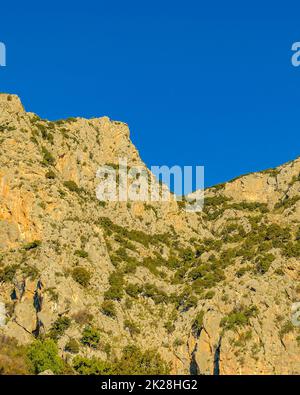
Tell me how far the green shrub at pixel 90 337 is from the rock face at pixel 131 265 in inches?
34.1

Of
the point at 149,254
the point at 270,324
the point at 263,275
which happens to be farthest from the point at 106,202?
the point at 270,324

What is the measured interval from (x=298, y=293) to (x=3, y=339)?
3995 cm

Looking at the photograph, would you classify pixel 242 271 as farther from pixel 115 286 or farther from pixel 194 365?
pixel 115 286

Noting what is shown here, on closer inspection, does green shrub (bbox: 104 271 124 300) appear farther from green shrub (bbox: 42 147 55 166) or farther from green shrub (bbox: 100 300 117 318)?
green shrub (bbox: 42 147 55 166)

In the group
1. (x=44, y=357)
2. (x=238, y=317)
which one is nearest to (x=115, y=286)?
(x=238, y=317)

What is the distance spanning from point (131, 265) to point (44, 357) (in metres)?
29.8

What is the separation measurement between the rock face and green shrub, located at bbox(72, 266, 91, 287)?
6.9 inches

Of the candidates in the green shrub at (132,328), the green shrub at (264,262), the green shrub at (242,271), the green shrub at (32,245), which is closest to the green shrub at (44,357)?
the green shrub at (132,328)

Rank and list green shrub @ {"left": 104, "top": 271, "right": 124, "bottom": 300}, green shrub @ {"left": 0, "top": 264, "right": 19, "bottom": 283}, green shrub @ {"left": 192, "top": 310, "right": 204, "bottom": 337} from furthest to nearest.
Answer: green shrub @ {"left": 104, "top": 271, "right": 124, "bottom": 300} < green shrub @ {"left": 192, "top": 310, "right": 204, "bottom": 337} < green shrub @ {"left": 0, "top": 264, "right": 19, "bottom": 283}

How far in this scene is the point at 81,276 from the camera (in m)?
81.6

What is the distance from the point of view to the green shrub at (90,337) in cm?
7331

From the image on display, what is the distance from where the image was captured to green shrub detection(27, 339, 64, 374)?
6394 cm

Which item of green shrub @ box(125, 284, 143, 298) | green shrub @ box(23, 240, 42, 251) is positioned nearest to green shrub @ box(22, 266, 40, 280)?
green shrub @ box(23, 240, 42, 251)

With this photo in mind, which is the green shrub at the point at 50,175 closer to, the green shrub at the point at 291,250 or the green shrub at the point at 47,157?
the green shrub at the point at 47,157
